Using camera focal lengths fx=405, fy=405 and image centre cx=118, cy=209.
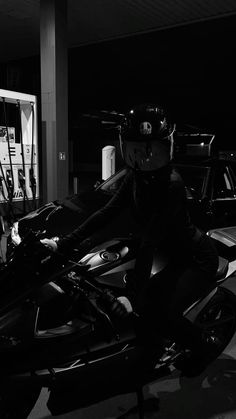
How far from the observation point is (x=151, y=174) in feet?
8.01

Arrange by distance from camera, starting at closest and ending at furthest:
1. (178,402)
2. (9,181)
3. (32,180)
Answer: (178,402)
(9,181)
(32,180)

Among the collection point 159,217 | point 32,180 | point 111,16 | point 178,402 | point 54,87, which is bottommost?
point 178,402

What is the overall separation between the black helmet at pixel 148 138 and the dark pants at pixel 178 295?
0.64 meters

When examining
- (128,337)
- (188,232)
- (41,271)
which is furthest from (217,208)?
(41,271)

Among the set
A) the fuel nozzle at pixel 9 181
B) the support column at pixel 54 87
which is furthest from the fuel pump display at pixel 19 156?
the support column at pixel 54 87

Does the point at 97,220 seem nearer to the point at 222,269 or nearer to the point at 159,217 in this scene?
the point at 159,217

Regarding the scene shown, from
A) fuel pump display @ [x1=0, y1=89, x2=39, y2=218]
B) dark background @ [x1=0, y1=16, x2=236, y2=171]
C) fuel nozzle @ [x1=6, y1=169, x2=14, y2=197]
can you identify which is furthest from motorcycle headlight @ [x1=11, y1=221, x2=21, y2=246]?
dark background @ [x1=0, y1=16, x2=236, y2=171]

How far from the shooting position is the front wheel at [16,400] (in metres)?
1.85

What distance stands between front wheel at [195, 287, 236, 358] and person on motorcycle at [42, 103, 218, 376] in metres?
0.16

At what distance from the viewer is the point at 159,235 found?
2.28m

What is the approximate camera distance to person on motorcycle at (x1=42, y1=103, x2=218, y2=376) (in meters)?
2.32

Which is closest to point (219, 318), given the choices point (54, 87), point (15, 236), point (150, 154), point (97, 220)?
point (97, 220)

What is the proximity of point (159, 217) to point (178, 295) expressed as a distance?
56cm

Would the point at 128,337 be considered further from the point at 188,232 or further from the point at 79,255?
→ the point at 188,232
